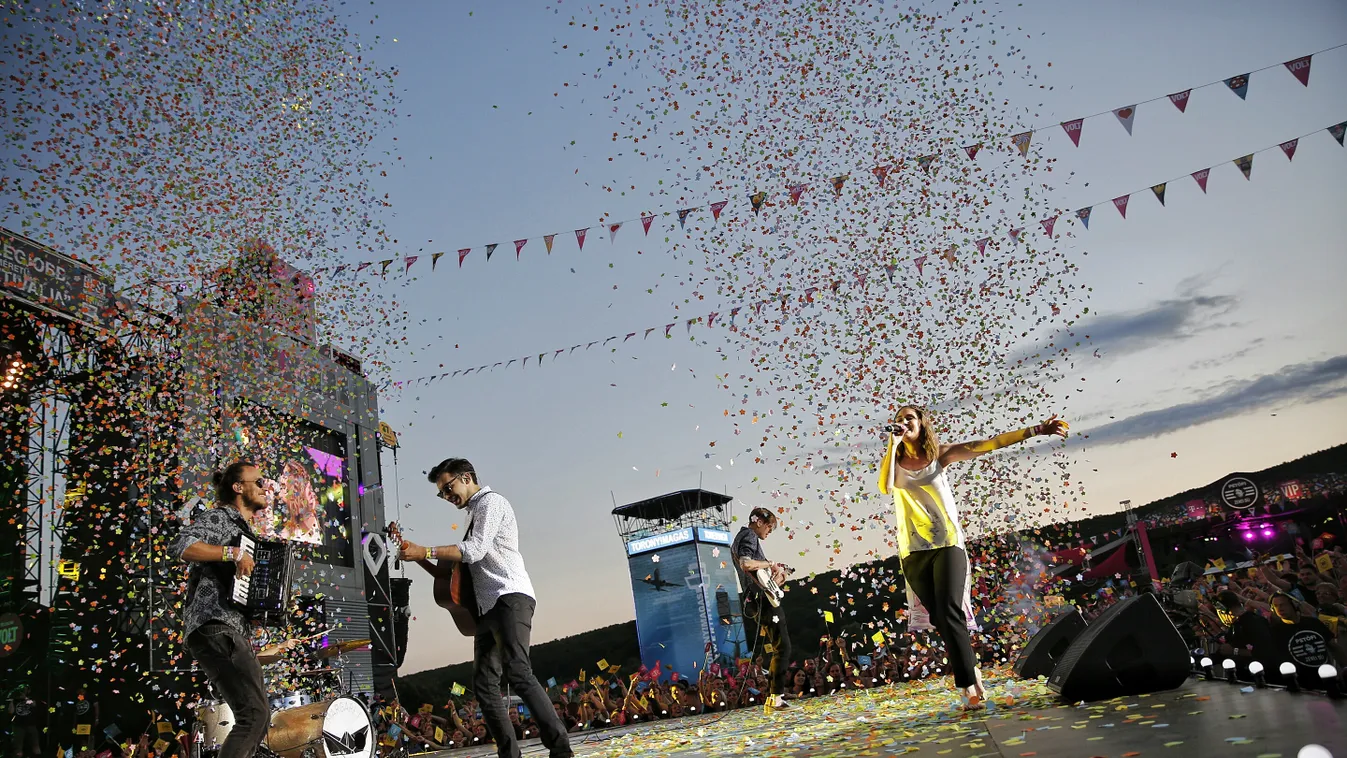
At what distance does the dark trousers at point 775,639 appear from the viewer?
6.30 meters

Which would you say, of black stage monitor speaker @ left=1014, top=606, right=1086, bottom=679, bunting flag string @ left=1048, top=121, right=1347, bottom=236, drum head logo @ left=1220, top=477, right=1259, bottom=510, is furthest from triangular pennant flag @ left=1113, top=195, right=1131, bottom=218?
drum head logo @ left=1220, top=477, right=1259, bottom=510

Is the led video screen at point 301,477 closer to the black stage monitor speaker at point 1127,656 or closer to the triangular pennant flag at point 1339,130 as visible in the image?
the black stage monitor speaker at point 1127,656

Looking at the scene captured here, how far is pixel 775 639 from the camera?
20.9 feet

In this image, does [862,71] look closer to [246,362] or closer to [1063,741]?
[1063,741]

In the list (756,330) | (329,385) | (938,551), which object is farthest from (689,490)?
(938,551)

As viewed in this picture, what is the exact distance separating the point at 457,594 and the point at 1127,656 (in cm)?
283

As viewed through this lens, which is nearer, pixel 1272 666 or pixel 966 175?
pixel 1272 666

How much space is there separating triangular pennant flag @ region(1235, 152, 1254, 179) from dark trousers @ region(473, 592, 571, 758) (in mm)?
5541

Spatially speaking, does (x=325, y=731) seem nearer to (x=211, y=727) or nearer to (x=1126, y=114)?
(x=211, y=727)

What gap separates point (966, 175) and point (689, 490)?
23.9m

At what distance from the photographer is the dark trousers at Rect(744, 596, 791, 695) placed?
6.30 m

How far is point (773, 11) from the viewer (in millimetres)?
7602

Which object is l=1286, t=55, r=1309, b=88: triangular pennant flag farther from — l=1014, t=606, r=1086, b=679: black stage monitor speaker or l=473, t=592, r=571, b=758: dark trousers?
l=473, t=592, r=571, b=758: dark trousers

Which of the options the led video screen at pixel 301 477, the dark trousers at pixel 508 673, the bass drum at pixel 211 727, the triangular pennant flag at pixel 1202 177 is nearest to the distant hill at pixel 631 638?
the led video screen at pixel 301 477
